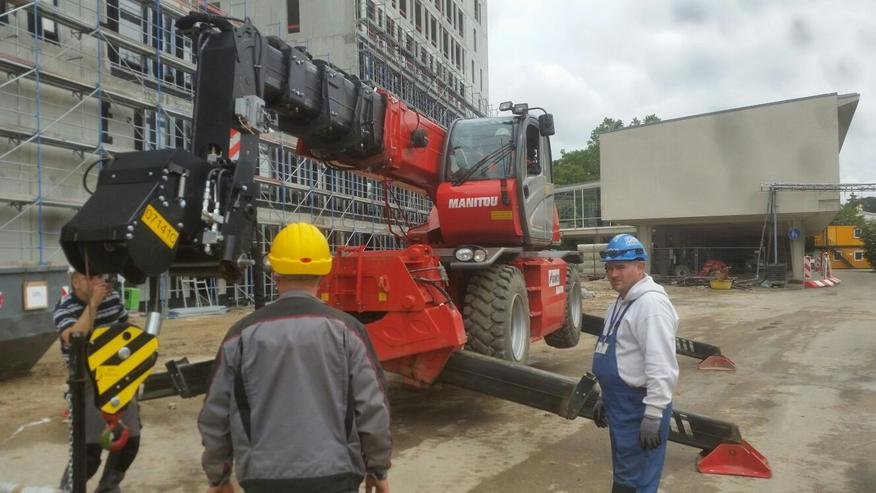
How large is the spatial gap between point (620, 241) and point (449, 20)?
41.4 meters

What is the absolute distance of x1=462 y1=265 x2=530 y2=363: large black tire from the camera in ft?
21.2

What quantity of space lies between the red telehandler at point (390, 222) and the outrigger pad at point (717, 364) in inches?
71.2

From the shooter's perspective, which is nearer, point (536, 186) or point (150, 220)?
point (150, 220)

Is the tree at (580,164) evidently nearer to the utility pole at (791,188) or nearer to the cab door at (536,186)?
the utility pole at (791,188)

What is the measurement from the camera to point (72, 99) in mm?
14805

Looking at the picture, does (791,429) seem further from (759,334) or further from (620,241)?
(759,334)

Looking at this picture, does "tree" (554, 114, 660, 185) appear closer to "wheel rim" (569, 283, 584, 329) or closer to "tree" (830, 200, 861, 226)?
"tree" (830, 200, 861, 226)

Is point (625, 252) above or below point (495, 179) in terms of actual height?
below

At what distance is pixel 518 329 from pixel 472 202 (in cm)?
151

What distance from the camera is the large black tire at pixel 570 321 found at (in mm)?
9742

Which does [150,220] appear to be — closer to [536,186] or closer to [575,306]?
[536,186]

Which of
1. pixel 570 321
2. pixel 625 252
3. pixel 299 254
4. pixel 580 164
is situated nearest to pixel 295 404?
pixel 299 254

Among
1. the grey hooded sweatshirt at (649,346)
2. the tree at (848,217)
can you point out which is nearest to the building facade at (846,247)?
the tree at (848,217)

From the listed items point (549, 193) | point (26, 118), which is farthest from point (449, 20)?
point (549, 193)
